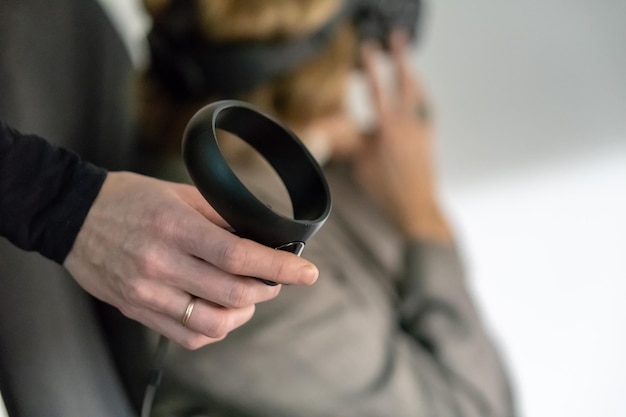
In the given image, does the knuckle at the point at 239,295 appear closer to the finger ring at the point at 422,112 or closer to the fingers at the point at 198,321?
the fingers at the point at 198,321

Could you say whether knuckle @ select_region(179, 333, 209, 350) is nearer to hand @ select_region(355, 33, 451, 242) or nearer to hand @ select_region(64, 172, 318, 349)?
hand @ select_region(64, 172, 318, 349)

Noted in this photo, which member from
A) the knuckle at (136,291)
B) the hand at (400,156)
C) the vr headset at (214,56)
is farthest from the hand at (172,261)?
the hand at (400,156)

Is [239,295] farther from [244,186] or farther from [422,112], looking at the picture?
[422,112]

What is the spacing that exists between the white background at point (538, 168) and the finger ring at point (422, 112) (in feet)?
0.32

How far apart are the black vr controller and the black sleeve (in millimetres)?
87

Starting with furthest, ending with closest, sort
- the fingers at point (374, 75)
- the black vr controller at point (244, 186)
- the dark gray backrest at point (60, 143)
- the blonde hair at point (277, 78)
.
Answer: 1. the fingers at point (374, 75)
2. the blonde hair at point (277, 78)
3. the dark gray backrest at point (60, 143)
4. the black vr controller at point (244, 186)

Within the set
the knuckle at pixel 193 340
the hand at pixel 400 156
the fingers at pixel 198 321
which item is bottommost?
the hand at pixel 400 156

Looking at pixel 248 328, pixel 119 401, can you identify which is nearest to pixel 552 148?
pixel 248 328

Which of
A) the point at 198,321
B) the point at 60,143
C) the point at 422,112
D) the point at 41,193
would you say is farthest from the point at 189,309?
the point at 422,112

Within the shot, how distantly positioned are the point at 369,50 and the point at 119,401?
2.08ft

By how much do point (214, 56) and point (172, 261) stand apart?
390 mm

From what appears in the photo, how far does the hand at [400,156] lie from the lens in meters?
0.92

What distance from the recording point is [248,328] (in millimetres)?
547

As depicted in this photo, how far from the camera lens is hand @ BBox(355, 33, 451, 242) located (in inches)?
36.2
